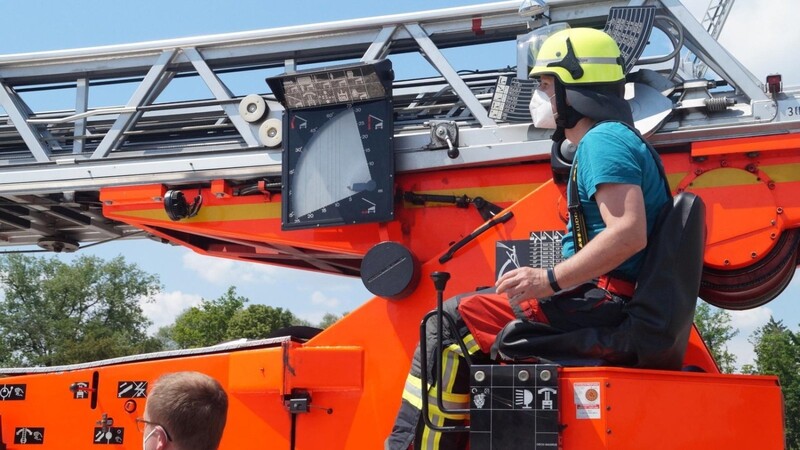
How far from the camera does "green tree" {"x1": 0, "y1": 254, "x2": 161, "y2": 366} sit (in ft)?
180

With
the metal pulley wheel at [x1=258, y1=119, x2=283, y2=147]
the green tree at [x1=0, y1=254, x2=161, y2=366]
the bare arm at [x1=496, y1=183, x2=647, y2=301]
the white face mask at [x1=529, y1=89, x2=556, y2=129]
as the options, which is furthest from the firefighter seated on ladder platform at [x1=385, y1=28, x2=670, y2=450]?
the green tree at [x1=0, y1=254, x2=161, y2=366]

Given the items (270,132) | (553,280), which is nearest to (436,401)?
(553,280)

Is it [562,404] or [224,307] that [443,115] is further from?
[224,307]

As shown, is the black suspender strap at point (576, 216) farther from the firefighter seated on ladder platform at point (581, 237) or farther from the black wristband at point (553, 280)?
the black wristband at point (553, 280)

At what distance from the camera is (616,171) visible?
11.5 feet

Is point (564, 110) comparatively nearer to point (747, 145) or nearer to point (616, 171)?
point (616, 171)

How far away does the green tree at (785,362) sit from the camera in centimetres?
2750

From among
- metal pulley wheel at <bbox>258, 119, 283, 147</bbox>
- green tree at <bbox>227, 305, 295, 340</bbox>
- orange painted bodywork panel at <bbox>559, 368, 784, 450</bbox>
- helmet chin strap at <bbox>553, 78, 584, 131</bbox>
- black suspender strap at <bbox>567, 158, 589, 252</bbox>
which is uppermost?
green tree at <bbox>227, 305, 295, 340</bbox>

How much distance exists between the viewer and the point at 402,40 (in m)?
5.60

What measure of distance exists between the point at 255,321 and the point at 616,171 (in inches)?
1583

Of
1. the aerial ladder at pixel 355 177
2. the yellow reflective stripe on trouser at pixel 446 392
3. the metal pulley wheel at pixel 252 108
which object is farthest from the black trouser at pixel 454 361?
the metal pulley wheel at pixel 252 108

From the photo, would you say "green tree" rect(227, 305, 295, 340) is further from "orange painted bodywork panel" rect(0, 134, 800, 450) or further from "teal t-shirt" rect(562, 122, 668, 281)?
"teal t-shirt" rect(562, 122, 668, 281)

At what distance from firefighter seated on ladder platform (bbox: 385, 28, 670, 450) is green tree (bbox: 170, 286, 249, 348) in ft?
143

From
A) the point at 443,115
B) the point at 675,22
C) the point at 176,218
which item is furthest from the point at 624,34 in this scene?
the point at 176,218
